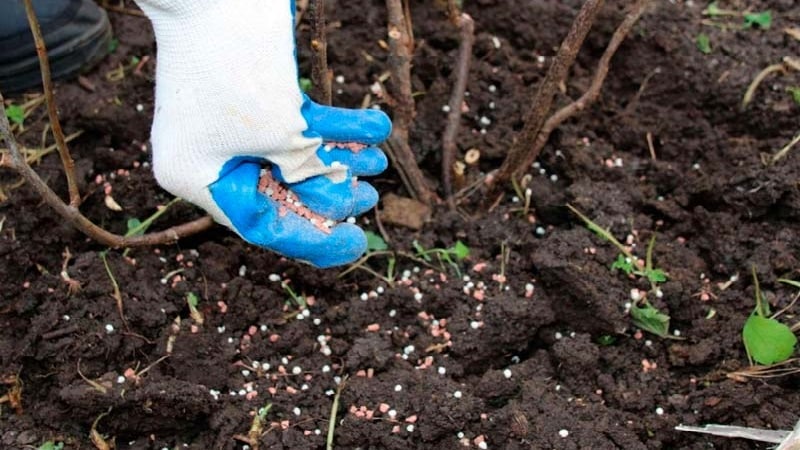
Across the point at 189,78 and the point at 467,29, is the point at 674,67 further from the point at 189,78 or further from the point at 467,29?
the point at 189,78

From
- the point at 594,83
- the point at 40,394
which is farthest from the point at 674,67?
the point at 40,394

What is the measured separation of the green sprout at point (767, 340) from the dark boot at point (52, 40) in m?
1.51

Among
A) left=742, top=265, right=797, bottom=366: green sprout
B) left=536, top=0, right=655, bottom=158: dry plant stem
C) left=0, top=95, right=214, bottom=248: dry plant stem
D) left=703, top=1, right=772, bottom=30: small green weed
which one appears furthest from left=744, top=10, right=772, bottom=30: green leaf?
left=0, top=95, right=214, bottom=248: dry plant stem

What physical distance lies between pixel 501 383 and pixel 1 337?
36.4 inches

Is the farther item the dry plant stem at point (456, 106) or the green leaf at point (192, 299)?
the dry plant stem at point (456, 106)

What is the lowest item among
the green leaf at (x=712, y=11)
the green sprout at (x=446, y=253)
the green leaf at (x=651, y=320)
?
the green sprout at (x=446, y=253)

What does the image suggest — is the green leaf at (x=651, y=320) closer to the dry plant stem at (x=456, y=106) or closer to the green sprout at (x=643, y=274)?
the green sprout at (x=643, y=274)

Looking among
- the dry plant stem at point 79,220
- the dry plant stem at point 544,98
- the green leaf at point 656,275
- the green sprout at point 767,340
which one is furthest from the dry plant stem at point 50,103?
the green sprout at point 767,340

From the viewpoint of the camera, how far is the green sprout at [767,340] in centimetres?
157

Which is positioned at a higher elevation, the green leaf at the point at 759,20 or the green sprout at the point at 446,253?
the green leaf at the point at 759,20

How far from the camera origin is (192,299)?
5.55 ft

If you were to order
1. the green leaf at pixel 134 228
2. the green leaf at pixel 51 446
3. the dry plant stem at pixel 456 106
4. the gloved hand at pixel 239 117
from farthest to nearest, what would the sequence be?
the dry plant stem at pixel 456 106, the green leaf at pixel 134 228, the green leaf at pixel 51 446, the gloved hand at pixel 239 117

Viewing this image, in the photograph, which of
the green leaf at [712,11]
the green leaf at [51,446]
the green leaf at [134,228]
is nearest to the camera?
the green leaf at [51,446]

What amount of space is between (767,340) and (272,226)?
89 centimetres
